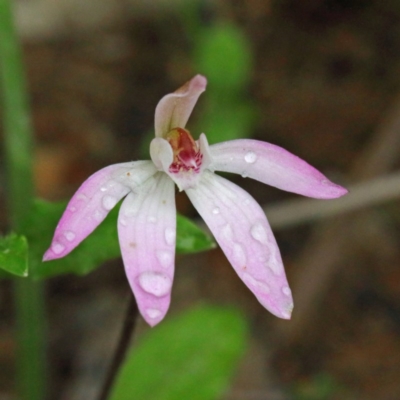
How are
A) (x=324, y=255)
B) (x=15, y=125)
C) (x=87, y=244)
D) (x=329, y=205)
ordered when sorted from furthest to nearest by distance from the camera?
(x=324, y=255) < (x=329, y=205) < (x=15, y=125) < (x=87, y=244)

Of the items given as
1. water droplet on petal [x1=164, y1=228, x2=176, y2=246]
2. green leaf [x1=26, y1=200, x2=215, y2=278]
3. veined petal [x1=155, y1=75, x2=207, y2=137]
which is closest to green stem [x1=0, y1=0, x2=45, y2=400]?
green leaf [x1=26, y1=200, x2=215, y2=278]

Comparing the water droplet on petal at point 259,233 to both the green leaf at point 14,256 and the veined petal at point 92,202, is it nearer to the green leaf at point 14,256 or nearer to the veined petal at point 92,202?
the veined petal at point 92,202

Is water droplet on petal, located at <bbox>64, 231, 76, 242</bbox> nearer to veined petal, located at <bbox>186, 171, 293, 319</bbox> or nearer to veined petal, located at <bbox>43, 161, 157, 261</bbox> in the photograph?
veined petal, located at <bbox>43, 161, 157, 261</bbox>

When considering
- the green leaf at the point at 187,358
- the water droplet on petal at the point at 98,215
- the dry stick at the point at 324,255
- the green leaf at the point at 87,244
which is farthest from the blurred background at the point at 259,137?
the water droplet on petal at the point at 98,215

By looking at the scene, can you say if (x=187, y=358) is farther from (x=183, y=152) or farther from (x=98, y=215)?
(x=98, y=215)

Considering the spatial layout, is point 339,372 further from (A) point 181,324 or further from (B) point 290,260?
(A) point 181,324

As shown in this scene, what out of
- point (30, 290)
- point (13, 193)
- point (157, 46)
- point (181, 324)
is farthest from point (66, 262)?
point (157, 46)

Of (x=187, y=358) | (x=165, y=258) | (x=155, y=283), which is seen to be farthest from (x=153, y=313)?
(x=187, y=358)
